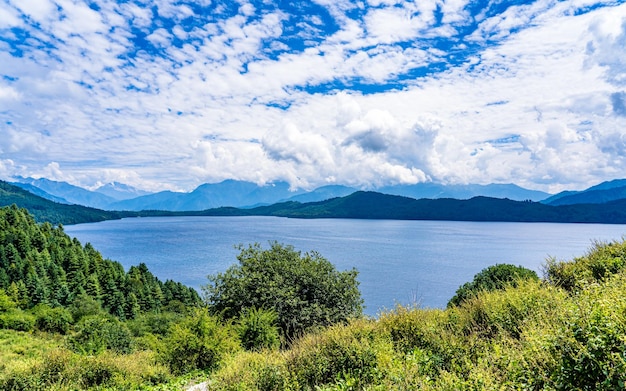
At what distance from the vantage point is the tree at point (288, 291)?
24781mm

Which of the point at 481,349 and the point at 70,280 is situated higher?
the point at 481,349

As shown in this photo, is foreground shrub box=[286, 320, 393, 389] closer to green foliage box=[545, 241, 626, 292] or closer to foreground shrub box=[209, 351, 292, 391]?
foreground shrub box=[209, 351, 292, 391]

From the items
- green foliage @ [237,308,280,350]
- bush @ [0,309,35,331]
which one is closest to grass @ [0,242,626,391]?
green foliage @ [237,308,280,350]

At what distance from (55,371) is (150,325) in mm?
51897

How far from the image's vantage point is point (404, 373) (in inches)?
277

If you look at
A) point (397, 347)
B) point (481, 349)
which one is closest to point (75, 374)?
point (397, 347)

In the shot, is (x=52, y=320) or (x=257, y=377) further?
(x=52, y=320)

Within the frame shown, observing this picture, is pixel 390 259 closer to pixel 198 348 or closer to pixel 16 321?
pixel 16 321

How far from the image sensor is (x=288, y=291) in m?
25.4

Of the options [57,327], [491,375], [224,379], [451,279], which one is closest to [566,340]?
[491,375]

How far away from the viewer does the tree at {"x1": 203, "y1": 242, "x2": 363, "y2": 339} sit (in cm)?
2478

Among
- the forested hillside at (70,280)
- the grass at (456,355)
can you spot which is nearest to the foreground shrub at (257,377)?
the grass at (456,355)

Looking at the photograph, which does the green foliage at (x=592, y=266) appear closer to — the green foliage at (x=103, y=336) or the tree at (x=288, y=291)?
the tree at (x=288, y=291)

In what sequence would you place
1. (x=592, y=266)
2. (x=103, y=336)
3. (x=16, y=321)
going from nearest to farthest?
(x=592, y=266) → (x=103, y=336) → (x=16, y=321)
